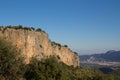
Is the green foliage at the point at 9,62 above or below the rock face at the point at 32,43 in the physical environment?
below

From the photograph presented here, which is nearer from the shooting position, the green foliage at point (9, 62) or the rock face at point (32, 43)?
the green foliage at point (9, 62)

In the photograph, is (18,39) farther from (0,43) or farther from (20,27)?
(0,43)

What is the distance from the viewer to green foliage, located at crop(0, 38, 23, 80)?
159 feet

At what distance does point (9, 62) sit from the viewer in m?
48.4

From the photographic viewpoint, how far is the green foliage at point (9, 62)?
159 feet

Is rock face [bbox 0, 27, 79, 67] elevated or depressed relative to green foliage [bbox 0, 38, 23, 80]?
elevated

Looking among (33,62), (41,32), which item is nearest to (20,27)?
(41,32)

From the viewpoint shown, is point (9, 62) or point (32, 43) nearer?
point (9, 62)

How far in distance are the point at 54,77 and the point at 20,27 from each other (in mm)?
64631

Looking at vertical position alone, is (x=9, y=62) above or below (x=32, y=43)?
below

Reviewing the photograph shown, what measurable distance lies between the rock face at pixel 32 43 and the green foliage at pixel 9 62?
50.8 meters

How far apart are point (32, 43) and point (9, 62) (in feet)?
283

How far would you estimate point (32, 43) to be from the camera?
134 meters

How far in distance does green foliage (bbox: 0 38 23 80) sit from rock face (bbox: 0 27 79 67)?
→ 5081 cm
